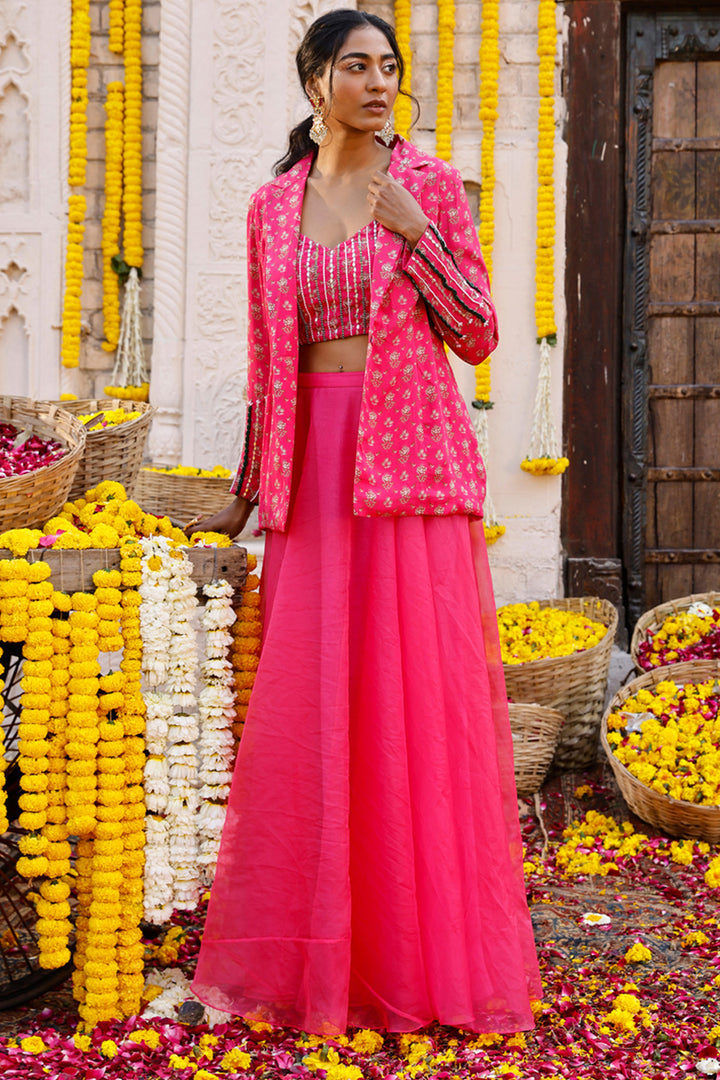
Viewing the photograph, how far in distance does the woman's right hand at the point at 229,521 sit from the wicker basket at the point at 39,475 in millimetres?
323

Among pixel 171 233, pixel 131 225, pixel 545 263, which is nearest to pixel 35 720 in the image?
pixel 171 233

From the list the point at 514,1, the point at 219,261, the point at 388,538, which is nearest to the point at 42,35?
the point at 219,261

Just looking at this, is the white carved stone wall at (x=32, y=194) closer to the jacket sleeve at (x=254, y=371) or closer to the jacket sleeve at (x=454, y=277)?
the jacket sleeve at (x=254, y=371)

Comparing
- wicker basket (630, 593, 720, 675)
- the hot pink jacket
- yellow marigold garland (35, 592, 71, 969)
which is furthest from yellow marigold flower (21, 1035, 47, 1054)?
wicker basket (630, 593, 720, 675)

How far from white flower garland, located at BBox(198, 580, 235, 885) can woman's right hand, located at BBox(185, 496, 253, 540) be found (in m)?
0.21

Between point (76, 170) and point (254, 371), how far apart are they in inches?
118

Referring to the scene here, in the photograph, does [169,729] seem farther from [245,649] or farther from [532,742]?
[532,742]

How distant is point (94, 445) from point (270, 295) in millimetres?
649

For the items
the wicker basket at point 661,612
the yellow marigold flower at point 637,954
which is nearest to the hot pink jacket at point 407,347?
the yellow marigold flower at point 637,954

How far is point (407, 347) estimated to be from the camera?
217 centimetres

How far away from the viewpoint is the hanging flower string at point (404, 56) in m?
4.94

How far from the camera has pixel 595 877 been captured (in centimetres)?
332

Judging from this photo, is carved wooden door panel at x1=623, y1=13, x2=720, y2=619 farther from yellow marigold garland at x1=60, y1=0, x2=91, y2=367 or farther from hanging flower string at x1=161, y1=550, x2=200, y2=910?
hanging flower string at x1=161, y1=550, x2=200, y2=910

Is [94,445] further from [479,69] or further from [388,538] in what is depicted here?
[479,69]
